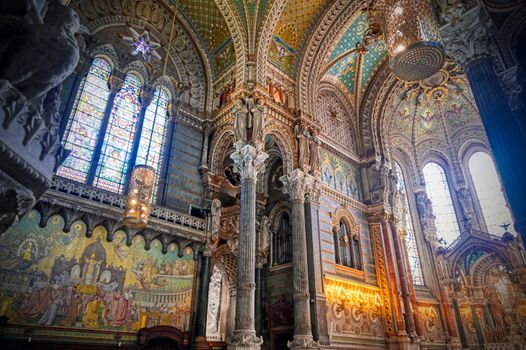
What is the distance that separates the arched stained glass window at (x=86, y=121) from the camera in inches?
378

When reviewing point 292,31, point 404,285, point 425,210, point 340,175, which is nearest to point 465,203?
point 425,210

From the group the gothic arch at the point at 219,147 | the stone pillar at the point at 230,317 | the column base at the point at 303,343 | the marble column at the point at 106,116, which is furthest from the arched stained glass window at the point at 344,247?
the marble column at the point at 106,116

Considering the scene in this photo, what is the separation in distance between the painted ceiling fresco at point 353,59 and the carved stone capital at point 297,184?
5912mm

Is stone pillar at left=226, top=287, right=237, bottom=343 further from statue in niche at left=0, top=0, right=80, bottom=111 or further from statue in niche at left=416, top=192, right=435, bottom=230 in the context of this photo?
statue in niche at left=0, top=0, right=80, bottom=111

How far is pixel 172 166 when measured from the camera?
11.5 m

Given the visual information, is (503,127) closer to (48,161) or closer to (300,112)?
(48,161)

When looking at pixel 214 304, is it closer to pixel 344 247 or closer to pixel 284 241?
pixel 284 241

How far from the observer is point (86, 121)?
10219 millimetres

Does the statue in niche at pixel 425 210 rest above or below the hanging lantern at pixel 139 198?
above

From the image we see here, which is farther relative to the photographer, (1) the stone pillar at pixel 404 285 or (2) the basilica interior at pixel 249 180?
(1) the stone pillar at pixel 404 285

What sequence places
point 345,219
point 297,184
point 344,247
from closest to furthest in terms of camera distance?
point 297,184
point 344,247
point 345,219

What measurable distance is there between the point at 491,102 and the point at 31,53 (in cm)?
683

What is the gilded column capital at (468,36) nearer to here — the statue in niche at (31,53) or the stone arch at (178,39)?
the statue in niche at (31,53)

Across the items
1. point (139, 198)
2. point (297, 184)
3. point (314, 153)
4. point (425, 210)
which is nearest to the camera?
point (139, 198)
